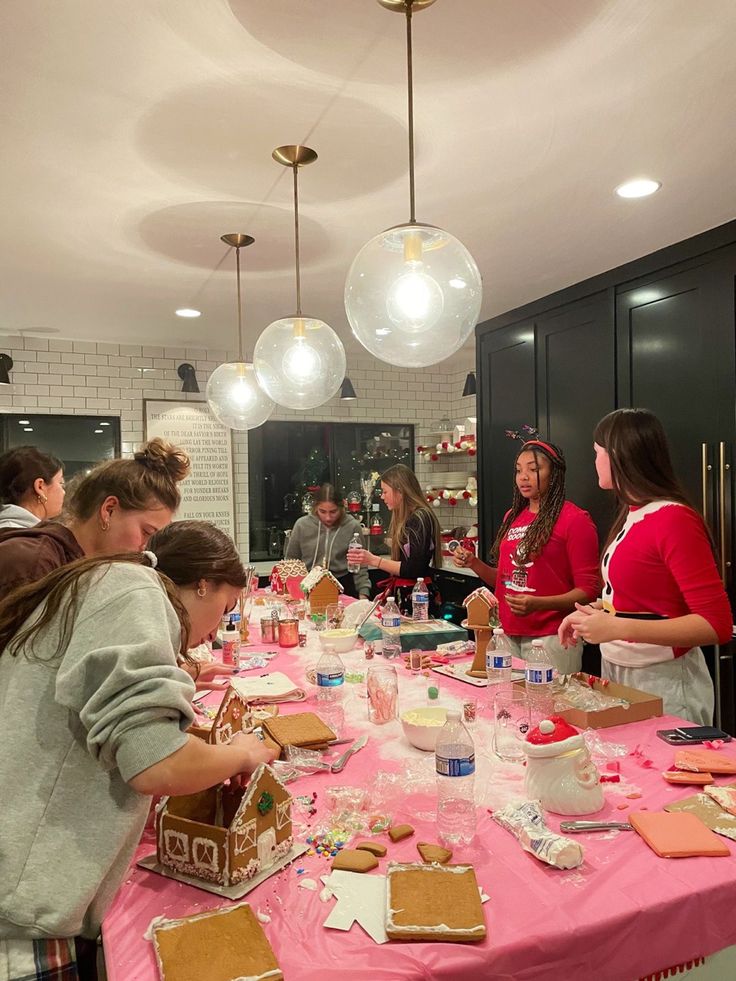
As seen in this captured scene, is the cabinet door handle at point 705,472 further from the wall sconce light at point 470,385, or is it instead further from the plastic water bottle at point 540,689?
the wall sconce light at point 470,385

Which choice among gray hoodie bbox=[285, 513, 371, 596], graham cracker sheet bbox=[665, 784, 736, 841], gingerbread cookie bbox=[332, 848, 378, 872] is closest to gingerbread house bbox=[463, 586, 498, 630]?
graham cracker sheet bbox=[665, 784, 736, 841]

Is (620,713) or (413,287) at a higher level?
(413,287)

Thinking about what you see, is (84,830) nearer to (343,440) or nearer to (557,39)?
(557,39)

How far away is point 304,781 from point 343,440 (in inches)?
224

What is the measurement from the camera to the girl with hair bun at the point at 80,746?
1.12 m

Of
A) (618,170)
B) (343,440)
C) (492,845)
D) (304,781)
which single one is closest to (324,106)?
(618,170)

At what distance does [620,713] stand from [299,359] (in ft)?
5.80

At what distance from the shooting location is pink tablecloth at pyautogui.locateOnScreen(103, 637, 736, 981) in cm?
112

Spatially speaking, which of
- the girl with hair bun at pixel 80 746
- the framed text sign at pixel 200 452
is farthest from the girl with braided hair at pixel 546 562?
the framed text sign at pixel 200 452

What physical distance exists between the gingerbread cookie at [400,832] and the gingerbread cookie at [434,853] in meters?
0.06

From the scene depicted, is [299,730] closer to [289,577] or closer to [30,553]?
[30,553]

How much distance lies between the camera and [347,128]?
252cm

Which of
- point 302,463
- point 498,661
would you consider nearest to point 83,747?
point 498,661

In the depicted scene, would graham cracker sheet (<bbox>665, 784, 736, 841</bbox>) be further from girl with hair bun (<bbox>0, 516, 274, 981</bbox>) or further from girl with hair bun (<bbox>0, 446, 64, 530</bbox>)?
girl with hair bun (<bbox>0, 446, 64, 530</bbox>)
